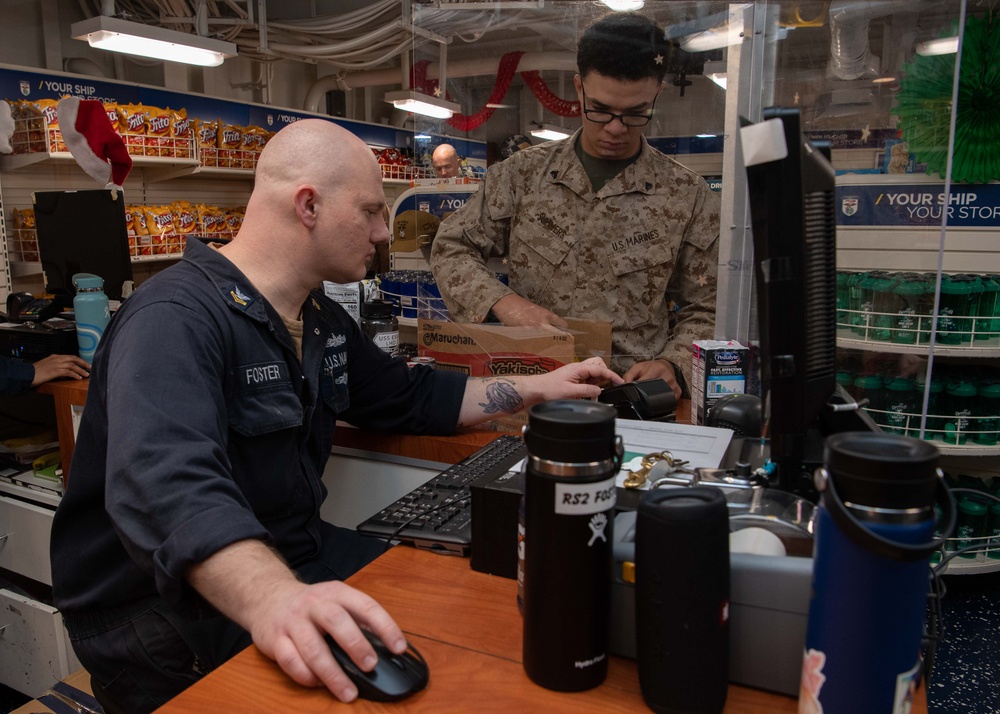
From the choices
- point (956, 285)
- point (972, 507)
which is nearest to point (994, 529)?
point (972, 507)

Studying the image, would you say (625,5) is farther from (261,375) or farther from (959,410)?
(959,410)

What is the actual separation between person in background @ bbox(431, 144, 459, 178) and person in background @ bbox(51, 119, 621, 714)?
5.71ft

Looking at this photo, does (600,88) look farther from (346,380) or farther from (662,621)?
(662,621)

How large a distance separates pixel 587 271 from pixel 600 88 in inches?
22.8

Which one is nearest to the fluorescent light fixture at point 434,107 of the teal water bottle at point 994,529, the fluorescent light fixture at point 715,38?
the fluorescent light fixture at point 715,38

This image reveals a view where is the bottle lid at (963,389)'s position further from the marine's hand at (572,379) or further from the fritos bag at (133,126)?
the fritos bag at (133,126)

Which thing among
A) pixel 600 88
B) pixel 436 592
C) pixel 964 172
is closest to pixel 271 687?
pixel 436 592

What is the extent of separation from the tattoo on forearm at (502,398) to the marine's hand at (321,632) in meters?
0.94

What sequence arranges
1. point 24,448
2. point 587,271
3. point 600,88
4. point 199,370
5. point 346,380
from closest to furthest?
point 199,370
point 346,380
point 600,88
point 587,271
point 24,448

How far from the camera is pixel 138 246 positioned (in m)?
4.86

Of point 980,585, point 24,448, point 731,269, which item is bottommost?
point 980,585

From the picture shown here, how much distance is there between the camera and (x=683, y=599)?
718 mm

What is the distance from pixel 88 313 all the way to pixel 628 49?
200cm

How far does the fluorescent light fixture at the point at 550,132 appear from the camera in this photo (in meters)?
2.81
